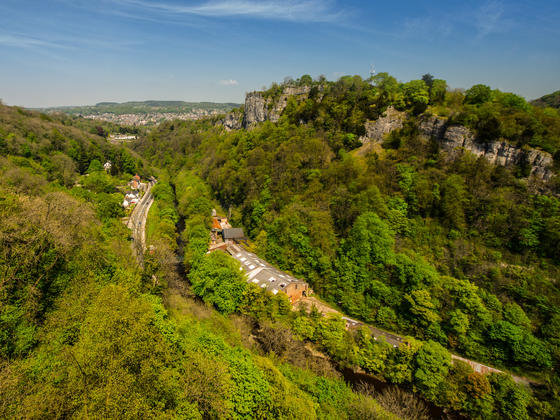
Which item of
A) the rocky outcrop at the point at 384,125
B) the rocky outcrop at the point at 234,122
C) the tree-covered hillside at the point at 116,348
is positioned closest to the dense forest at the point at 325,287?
the tree-covered hillside at the point at 116,348

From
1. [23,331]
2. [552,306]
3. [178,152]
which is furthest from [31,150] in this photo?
[552,306]

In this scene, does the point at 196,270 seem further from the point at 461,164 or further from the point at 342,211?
the point at 461,164

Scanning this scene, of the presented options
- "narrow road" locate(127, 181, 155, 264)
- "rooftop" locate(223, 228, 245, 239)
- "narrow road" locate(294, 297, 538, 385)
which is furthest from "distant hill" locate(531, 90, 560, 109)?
"narrow road" locate(127, 181, 155, 264)

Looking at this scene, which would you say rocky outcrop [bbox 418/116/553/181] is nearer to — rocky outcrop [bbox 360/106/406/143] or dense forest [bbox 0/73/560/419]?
dense forest [bbox 0/73/560/419]

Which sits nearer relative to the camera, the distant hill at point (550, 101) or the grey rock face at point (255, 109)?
the distant hill at point (550, 101)

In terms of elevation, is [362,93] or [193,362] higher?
[362,93]

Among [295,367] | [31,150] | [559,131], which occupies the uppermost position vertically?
[559,131]

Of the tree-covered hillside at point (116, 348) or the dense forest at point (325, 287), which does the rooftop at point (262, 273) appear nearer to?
the dense forest at point (325, 287)
